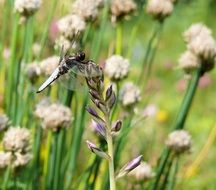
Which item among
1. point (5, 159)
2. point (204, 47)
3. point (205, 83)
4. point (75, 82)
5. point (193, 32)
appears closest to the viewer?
point (75, 82)

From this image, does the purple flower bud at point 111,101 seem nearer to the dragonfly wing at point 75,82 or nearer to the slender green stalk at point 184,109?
the dragonfly wing at point 75,82

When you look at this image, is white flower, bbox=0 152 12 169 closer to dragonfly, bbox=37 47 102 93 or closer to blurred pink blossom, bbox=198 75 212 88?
dragonfly, bbox=37 47 102 93

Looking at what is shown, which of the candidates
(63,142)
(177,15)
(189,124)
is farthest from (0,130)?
(177,15)

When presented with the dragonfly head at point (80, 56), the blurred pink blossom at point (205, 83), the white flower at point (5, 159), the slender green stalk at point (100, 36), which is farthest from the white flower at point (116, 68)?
the blurred pink blossom at point (205, 83)

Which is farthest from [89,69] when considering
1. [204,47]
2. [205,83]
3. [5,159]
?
[205,83]

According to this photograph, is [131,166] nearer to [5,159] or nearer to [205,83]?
[5,159]

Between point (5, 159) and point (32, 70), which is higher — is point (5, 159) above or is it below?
below
